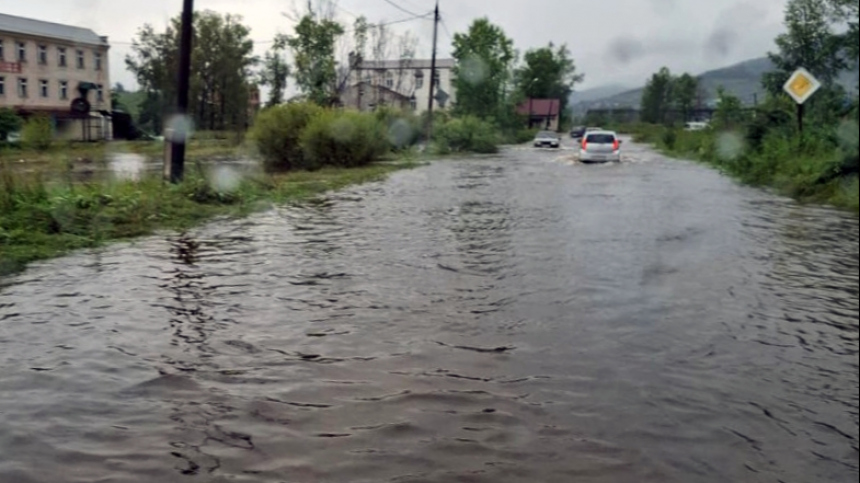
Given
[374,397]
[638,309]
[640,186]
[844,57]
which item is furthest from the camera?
[640,186]

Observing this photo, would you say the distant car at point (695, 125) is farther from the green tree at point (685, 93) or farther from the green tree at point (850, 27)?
the green tree at point (850, 27)

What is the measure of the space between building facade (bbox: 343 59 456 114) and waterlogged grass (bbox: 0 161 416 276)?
29.6 meters

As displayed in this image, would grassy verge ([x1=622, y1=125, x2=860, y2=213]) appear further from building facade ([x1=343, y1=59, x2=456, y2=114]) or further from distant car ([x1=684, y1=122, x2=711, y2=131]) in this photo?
building facade ([x1=343, y1=59, x2=456, y2=114])

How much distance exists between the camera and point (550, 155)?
35.6 m

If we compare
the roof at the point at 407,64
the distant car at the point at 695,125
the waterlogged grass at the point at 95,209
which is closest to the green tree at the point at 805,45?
the distant car at the point at 695,125

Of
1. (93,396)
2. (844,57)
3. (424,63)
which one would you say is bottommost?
(93,396)

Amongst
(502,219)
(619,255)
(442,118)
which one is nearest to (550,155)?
(442,118)

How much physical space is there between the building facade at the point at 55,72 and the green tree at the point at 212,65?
81.8ft

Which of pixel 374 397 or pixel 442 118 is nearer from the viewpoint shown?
pixel 374 397

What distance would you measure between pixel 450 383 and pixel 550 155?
31.0 meters

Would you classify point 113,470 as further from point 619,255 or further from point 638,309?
point 619,255

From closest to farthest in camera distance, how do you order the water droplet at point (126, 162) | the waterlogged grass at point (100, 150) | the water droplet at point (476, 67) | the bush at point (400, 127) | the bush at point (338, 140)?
the waterlogged grass at point (100, 150), the water droplet at point (476, 67), the water droplet at point (126, 162), the bush at point (338, 140), the bush at point (400, 127)

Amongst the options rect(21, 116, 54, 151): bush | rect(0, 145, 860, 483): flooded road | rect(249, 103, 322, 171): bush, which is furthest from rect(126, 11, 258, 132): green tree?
rect(0, 145, 860, 483): flooded road

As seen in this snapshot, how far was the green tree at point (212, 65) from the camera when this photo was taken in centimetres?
4156
